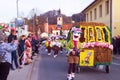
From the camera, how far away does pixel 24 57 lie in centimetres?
2203

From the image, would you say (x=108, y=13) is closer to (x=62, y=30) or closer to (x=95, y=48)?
(x=95, y=48)

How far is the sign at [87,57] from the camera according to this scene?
18594 mm

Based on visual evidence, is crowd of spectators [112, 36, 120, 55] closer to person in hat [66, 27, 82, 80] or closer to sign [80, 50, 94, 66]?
sign [80, 50, 94, 66]

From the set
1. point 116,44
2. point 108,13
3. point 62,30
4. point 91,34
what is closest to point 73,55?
point 91,34

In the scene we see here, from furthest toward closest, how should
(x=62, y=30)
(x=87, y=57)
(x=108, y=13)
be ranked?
(x=62, y=30) → (x=108, y=13) → (x=87, y=57)

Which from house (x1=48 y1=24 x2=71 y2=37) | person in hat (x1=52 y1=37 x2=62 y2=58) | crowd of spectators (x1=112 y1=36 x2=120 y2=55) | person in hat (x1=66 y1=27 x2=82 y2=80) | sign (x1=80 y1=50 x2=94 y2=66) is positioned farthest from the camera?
house (x1=48 y1=24 x2=71 y2=37)

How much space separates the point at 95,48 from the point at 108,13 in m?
23.4

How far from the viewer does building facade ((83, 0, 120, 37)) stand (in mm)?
39562

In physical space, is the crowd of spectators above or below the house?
below

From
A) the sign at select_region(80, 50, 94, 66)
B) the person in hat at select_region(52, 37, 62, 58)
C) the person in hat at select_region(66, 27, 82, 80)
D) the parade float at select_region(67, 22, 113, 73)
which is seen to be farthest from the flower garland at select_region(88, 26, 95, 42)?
the person in hat at select_region(52, 37, 62, 58)

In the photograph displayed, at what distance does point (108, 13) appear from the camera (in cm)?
4178

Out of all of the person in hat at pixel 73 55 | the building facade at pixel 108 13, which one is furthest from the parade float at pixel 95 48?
the building facade at pixel 108 13

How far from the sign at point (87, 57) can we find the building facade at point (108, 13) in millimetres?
21175

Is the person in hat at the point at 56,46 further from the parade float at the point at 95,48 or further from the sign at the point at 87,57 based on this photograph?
the sign at the point at 87,57
